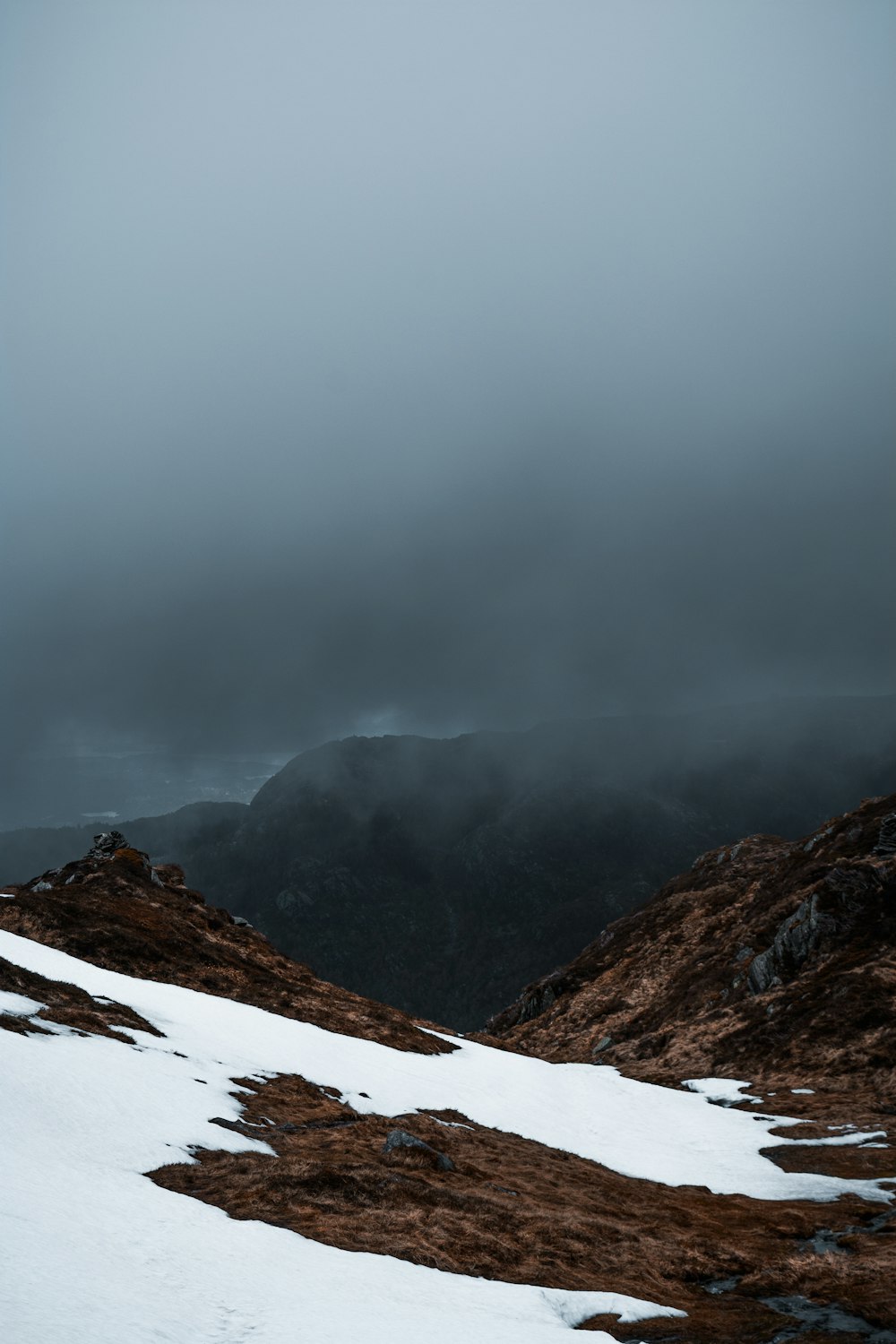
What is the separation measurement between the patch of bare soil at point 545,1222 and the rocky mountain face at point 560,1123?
4.3 inches

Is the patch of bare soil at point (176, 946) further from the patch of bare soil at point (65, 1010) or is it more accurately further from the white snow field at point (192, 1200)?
the patch of bare soil at point (65, 1010)

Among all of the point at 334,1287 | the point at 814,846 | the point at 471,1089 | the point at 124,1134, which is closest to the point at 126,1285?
the point at 334,1287

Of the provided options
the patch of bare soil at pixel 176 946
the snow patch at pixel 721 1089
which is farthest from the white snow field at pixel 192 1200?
the snow patch at pixel 721 1089

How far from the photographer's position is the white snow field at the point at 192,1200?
11.0 m

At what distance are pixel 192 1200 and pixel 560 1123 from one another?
1171 inches

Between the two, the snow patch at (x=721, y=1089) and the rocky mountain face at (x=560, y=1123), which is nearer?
the rocky mountain face at (x=560, y=1123)

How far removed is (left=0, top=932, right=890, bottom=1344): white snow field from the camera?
36.1ft

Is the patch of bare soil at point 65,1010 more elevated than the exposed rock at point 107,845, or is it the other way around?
the exposed rock at point 107,845

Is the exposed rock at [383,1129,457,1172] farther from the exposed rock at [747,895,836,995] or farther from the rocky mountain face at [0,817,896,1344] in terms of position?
the exposed rock at [747,895,836,995]

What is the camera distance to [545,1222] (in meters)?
20.7

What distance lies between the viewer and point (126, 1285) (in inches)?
446

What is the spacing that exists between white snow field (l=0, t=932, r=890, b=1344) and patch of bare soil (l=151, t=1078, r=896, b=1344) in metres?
1.22

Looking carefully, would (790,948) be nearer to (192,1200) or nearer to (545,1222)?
(545,1222)

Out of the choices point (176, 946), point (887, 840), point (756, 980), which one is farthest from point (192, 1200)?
point (887, 840)
